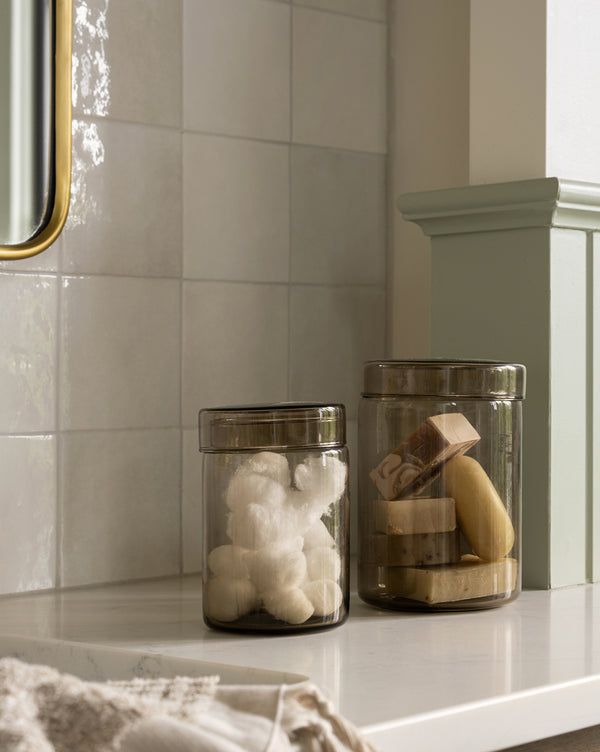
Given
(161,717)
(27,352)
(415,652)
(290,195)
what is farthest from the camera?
(290,195)

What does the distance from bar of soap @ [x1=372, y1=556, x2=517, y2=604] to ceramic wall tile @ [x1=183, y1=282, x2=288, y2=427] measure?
332 mm

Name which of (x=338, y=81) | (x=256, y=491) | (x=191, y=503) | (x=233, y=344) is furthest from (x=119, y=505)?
(x=338, y=81)

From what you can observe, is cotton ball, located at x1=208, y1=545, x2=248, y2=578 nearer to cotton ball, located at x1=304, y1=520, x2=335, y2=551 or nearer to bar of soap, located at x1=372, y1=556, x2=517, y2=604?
cotton ball, located at x1=304, y1=520, x2=335, y2=551

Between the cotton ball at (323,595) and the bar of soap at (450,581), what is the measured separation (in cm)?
10

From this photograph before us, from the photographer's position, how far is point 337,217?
4.90 feet

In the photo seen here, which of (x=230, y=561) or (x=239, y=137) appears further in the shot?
(x=239, y=137)

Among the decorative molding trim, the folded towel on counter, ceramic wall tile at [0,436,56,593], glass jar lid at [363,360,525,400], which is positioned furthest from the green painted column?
the folded towel on counter

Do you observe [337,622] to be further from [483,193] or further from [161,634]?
[483,193]

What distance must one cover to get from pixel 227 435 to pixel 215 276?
37 cm

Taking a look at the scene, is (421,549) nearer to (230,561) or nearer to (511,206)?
(230,561)

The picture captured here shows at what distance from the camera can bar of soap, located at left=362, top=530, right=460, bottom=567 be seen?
3.66 feet

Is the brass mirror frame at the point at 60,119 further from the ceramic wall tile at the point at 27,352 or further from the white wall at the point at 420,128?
the white wall at the point at 420,128

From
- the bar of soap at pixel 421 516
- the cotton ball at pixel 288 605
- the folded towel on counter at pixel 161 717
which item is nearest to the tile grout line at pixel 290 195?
the bar of soap at pixel 421 516

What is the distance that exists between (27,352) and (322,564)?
A: 15.2 inches
